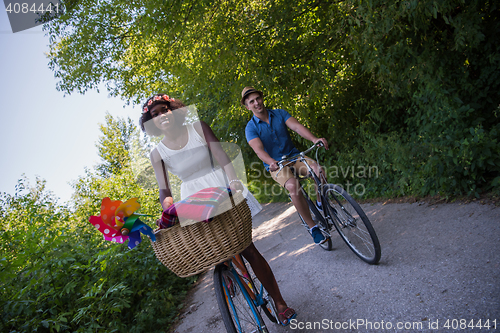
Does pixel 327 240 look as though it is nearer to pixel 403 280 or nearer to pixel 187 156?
pixel 403 280

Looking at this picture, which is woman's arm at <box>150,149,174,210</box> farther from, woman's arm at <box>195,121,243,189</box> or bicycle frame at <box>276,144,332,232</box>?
bicycle frame at <box>276,144,332,232</box>

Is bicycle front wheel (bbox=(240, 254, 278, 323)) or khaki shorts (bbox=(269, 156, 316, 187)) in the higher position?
khaki shorts (bbox=(269, 156, 316, 187))

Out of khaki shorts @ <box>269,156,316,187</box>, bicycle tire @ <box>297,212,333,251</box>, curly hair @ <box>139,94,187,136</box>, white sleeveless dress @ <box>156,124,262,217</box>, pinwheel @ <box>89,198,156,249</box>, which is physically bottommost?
bicycle tire @ <box>297,212,333,251</box>

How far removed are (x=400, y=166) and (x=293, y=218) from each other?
2.74 m

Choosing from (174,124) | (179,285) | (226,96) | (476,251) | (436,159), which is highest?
(226,96)

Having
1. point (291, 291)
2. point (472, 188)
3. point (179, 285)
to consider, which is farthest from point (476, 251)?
point (179, 285)

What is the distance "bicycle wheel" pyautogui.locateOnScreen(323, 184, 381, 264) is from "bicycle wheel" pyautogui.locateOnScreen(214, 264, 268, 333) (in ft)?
5.02

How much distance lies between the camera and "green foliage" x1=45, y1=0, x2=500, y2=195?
4.45 metres

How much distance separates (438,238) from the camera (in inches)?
142

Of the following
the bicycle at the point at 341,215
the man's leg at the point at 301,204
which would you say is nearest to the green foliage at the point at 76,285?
the man's leg at the point at 301,204

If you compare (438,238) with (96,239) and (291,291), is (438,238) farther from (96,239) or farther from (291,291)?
(96,239)

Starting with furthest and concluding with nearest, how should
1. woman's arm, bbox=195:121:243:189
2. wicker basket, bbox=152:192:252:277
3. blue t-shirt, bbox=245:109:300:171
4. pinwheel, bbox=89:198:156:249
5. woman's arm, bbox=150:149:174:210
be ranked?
blue t-shirt, bbox=245:109:300:171 → woman's arm, bbox=150:149:174:210 → woman's arm, bbox=195:121:243:189 → wicker basket, bbox=152:192:252:277 → pinwheel, bbox=89:198:156:249

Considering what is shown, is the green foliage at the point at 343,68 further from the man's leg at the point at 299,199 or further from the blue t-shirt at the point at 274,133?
the man's leg at the point at 299,199

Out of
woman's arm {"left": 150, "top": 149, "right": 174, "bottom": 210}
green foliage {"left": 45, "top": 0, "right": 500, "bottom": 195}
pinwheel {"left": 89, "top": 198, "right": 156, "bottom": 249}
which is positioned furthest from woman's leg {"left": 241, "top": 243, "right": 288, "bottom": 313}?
green foliage {"left": 45, "top": 0, "right": 500, "bottom": 195}
